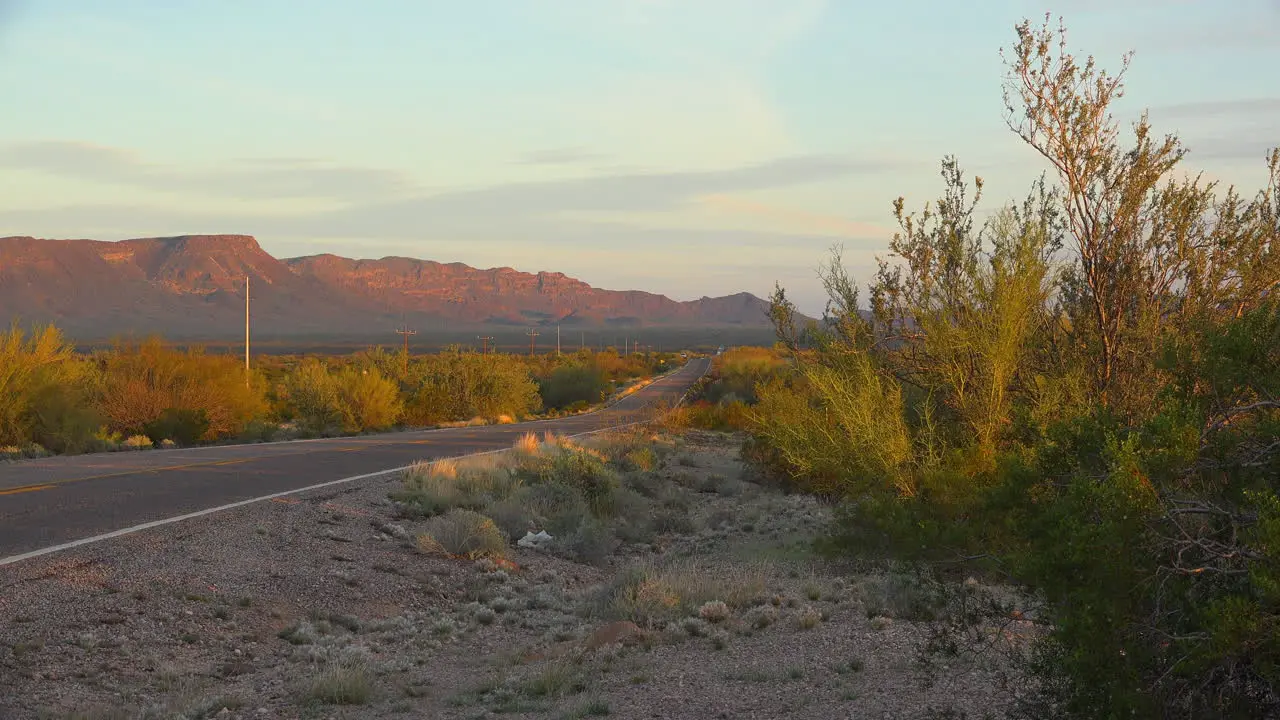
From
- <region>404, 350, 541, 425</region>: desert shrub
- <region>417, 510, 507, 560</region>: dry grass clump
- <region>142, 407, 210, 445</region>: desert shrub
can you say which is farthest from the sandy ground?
<region>404, 350, 541, 425</region>: desert shrub

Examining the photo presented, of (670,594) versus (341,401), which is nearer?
(670,594)

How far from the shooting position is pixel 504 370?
163 ft

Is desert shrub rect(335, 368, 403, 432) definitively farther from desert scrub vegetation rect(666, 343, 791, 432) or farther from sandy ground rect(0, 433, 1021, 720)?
sandy ground rect(0, 433, 1021, 720)

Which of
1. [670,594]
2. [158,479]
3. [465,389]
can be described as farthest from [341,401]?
[670,594]

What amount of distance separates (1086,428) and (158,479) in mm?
14893

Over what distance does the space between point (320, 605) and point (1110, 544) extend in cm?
849

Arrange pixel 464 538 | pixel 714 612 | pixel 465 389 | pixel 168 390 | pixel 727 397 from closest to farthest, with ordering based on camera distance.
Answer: pixel 714 612, pixel 464 538, pixel 168 390, pixel 465 389, pixel 727 397

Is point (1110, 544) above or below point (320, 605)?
above

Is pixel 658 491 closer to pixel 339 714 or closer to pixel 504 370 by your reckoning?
pixel 339 714

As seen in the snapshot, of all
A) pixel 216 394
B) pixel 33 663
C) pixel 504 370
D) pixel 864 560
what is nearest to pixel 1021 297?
pixel 864 560

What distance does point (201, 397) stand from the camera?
3073 cm

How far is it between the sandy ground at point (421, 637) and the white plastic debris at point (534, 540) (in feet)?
2.78

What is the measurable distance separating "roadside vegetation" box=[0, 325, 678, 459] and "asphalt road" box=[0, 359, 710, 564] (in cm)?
435

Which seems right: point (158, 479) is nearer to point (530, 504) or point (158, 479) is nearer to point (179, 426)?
point (530, 504)
